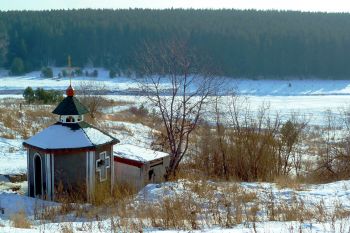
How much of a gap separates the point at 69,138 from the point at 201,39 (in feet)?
218

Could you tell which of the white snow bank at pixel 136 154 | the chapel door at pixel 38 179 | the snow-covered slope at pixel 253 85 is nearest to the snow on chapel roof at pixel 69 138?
the chapel door at pixel 38 179

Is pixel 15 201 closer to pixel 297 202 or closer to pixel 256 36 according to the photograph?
pixel 297 202

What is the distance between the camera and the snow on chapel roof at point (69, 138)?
1341 cm

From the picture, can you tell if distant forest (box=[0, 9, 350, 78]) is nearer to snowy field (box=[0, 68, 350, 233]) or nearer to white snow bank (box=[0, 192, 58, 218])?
snowy field (box=[0, 68, 350, 233])

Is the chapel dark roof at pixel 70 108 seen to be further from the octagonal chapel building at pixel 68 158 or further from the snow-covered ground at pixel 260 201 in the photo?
the snow-covered ground at pixel 260 201

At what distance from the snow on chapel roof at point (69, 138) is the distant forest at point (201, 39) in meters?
53.1

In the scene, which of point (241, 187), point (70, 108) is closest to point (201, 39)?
point (70, 108)

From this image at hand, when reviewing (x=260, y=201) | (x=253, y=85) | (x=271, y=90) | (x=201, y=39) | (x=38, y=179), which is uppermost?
(x=201, y=39)

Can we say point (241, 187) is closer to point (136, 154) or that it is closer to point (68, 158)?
point (136, 154)

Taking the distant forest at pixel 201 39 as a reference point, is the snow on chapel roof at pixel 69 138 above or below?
below

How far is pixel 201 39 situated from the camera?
78.6 m

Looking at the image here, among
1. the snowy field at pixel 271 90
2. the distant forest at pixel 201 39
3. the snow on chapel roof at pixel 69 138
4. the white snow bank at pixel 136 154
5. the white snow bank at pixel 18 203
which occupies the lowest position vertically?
the snowy field at pixel 271 90

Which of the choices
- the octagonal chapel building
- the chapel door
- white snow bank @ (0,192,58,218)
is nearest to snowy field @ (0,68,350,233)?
white snow bank @ (0,192,58,218)

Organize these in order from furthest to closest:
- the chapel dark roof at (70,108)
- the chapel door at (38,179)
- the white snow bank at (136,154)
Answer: the white snow bank at (136,154) → the chapel dark roof at (70,108) → the chapel door at (38,179)
